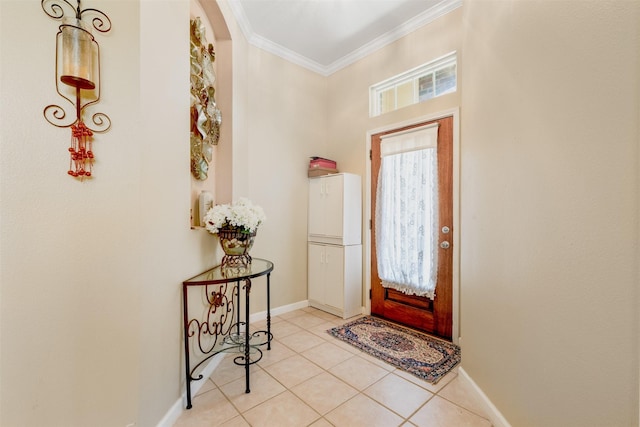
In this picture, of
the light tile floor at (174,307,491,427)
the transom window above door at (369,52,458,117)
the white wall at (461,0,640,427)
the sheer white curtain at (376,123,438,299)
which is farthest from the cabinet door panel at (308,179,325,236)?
the white wall at (461,0,640,427)

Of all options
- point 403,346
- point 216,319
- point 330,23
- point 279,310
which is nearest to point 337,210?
point 279,310

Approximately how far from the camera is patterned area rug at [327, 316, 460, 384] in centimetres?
208

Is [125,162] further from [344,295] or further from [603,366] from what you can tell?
[344,295]

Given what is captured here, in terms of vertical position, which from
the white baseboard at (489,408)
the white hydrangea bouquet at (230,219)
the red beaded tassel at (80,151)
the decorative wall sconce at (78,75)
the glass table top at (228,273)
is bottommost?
the white baseboard at (489,408)

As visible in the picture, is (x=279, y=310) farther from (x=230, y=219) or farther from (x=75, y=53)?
(x=75, y=53)

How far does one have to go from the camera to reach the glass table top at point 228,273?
5.60 feet

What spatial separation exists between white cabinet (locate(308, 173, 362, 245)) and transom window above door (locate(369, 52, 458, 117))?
3.02ft

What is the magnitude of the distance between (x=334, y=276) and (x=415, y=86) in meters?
2.29

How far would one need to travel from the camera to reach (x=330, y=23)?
2773mm

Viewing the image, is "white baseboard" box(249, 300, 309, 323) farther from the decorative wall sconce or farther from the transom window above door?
the transom window above door

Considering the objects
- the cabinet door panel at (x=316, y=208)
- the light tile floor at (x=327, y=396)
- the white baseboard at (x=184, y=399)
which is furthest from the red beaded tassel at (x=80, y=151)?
the cabinet door panel at (x=316, y=208)

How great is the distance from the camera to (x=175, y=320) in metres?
1.58

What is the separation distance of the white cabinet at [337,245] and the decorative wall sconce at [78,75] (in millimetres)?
2294

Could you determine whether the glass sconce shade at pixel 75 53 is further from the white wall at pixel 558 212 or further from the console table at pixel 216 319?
the white wall at pixel 558 212
